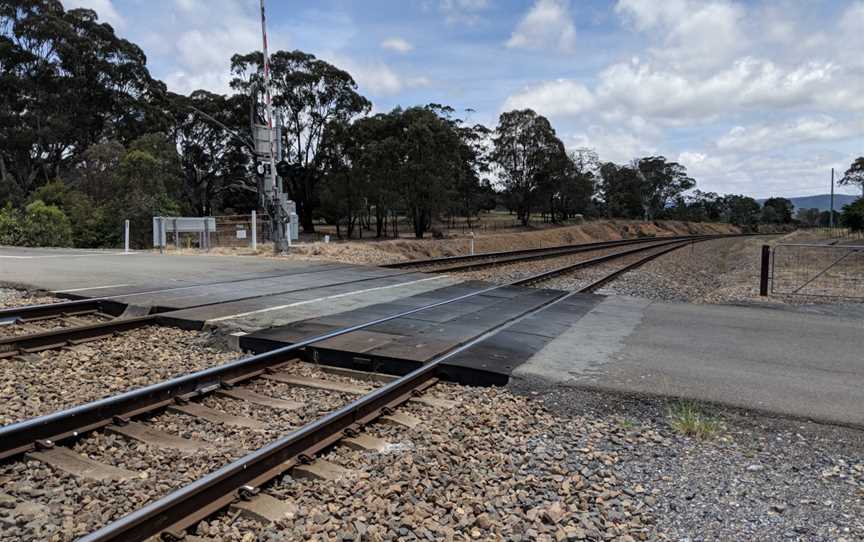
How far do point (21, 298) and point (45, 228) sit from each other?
2393 cm

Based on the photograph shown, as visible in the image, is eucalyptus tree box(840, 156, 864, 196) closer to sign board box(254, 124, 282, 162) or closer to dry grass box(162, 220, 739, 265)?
dry grass box(162, 220, 739, 265)

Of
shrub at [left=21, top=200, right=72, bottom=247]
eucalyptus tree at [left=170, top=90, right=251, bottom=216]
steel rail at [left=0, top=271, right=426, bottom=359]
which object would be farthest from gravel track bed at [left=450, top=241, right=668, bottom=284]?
eucalyptus tree at [left=170, top=90, right=251, bottom=216]

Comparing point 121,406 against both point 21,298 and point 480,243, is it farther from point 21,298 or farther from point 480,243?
point 480,243

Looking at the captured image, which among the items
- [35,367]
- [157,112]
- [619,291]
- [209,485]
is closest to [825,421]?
[209,485]

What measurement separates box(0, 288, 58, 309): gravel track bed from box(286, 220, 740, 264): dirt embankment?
11.3 metres

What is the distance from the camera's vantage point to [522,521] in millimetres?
3512

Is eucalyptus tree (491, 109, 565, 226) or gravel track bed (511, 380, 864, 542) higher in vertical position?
eucalyptus tree (491, 109, 565, 226)

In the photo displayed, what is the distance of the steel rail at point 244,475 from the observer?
3.03 meters

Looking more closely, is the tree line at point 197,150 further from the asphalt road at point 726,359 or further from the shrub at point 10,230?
the asphalt road at point 726,359

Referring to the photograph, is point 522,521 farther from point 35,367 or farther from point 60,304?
point 60,304

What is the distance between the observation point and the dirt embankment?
23.4 meters

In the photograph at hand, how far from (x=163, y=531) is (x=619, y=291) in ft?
47.5

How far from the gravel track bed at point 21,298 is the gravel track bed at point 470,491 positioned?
763cm

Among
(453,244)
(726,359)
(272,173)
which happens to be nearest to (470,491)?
(726,359)
